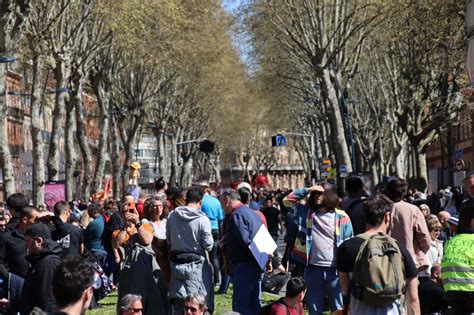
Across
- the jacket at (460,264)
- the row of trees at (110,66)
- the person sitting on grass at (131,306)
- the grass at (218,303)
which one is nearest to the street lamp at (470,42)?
the jacket at (460,264)

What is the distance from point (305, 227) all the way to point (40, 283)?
4130 millimetres

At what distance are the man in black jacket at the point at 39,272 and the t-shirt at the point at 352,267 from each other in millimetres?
2008

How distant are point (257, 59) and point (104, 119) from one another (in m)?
14.0

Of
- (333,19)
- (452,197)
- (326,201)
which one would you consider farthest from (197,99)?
(326,201)

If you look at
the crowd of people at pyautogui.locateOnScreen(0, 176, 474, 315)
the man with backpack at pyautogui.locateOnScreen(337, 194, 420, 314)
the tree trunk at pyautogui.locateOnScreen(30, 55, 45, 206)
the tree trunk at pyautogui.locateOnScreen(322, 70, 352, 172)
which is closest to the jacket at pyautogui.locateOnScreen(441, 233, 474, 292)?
the crowd of people at pyautogui.locateOnScreen(0, 176, 474, 315)

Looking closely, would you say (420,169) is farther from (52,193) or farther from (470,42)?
(470,42)

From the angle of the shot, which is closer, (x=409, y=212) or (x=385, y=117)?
(x=409, y=212)

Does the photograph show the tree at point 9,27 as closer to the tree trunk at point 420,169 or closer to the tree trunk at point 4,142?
the tree trunk at point 4,142

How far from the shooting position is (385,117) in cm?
5531

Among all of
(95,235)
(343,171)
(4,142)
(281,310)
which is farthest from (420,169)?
(281,310)

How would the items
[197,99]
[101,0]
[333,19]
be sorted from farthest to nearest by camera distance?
[197,99] → [333,19] → [101,0]

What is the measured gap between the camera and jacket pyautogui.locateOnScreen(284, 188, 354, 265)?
12.0m

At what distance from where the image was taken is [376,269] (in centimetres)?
854

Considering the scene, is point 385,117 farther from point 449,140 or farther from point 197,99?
point 197,99
